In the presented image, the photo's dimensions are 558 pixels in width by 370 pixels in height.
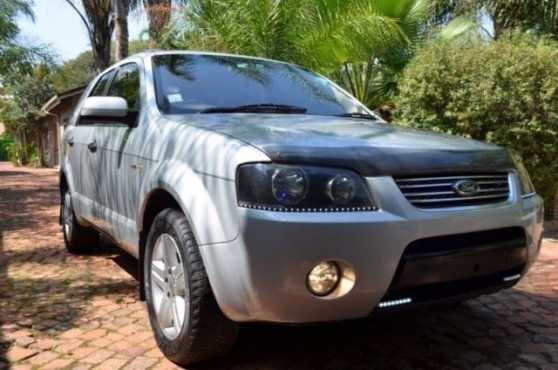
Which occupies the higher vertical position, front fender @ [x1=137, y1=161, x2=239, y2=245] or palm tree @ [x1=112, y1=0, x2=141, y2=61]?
palm tree @ [x1=112, y1=0, x2=141, y2=61]

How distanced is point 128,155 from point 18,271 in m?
2.14

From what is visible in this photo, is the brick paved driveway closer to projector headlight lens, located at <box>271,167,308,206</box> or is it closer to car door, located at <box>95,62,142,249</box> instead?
car door, located at <box>95,62,142,249</box>

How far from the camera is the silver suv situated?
7.09ft

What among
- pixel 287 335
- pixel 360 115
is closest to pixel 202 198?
pixel 287 335

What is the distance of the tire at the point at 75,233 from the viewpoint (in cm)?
512

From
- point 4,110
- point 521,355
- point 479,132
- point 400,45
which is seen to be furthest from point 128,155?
point 4,110

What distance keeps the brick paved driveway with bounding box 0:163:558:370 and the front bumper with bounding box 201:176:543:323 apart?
69cm

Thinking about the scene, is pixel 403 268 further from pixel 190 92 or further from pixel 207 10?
pixel 207 10

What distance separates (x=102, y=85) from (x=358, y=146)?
3.12 metres

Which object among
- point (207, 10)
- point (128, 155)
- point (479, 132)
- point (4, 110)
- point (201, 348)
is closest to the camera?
point (201, 348)

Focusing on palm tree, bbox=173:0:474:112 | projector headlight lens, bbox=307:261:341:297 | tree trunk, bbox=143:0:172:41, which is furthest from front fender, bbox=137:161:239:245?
tree trunk, bbox=143:0:172:41

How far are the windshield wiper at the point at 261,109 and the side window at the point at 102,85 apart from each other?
1.71m

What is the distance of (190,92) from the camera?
3395mm

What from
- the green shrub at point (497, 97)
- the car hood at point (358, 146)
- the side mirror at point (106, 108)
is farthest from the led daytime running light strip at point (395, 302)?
the green shrub at point (497, 97)
